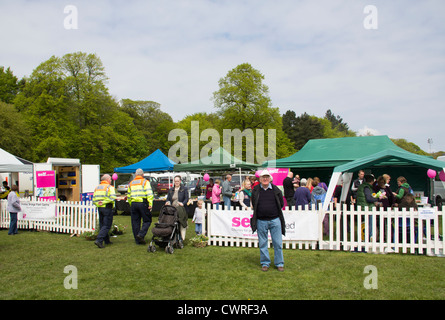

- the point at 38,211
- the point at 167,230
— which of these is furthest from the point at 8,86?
the point at 167,230

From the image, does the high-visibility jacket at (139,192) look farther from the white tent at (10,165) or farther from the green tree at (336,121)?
the green tree at (336,121)

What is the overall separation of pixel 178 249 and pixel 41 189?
795 cm

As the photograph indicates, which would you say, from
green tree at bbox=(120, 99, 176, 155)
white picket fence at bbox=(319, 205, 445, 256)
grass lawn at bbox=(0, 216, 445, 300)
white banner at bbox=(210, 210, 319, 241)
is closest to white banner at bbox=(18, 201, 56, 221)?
grass lawn at bbox=(0, 216, 445, 300)

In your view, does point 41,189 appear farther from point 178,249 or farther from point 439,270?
point 439,270

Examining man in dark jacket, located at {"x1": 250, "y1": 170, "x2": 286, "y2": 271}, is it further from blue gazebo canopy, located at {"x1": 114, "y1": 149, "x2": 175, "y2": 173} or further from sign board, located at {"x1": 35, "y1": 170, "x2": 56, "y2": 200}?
blue gazebo canopy, located at {"x1": 114, "y1": 149, "x2": 175, "y2": 173}

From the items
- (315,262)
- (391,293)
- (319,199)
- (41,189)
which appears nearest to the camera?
(391,293)

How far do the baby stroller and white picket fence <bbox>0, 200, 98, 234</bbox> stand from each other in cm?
276

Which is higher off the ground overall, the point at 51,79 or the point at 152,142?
the point at 51,79

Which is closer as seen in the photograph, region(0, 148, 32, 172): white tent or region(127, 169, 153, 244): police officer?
region(127, 169, 153, 244): police officer

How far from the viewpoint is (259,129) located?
33594 millimetres

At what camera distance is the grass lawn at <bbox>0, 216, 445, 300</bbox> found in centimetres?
459

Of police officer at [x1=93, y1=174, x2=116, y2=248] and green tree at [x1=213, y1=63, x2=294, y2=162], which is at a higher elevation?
green tree at [x1=213, y1=63, x2=294, y2=162]

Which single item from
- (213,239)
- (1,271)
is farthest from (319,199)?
(1,271)

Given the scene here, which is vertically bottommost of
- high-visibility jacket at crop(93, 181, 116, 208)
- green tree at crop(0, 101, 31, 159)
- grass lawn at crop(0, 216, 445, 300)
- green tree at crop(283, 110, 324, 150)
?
grass lawn at crop(0, 216, 445, 300)
